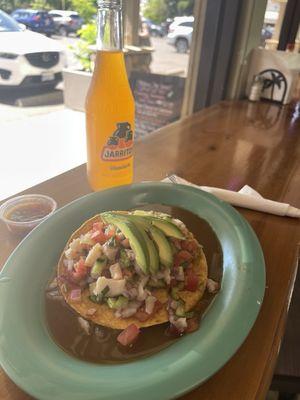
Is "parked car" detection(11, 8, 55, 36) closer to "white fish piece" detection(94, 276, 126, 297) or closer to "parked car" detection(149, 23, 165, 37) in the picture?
"white fish piece" detection(94, 276, 126, 297)

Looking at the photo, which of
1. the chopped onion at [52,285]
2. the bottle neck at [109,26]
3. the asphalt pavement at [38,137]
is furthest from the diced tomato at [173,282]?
the asphalt pavement at [38,137]

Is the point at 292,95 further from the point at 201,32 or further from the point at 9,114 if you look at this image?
the point at 9,114

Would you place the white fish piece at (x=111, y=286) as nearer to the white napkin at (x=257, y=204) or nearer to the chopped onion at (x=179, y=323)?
the chopped onion at (x=179, y=323)

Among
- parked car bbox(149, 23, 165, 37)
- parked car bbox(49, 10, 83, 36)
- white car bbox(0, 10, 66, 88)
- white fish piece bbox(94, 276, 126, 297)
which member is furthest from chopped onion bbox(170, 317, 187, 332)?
parked car bbox(149, 23, 165, 37)

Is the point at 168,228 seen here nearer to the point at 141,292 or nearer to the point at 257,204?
the point at 141,292

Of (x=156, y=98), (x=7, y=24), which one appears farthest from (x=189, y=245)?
(x=156, y=98)

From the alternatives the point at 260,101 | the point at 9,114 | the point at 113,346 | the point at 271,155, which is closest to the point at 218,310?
the point at 113,346
